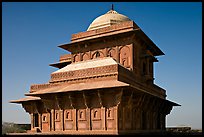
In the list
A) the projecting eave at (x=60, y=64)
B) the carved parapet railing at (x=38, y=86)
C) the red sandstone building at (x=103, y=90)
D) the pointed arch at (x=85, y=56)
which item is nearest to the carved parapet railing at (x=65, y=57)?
the projecting eave at (x=60, y=64)

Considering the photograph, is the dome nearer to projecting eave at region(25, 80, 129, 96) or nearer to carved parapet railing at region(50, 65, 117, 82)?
carved parapet railing at region(50, 65, 117, 82)

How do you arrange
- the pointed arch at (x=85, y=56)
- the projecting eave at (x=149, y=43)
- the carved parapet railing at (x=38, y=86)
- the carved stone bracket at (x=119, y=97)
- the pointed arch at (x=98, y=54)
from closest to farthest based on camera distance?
the carved stone bracket at (x=119, y=97)
the carved parapet railing at (x=38, y=86)
the projecting eave at (x=149, y=43)
the pointed arch at (x=98, y=54)
the pointed arch at (x=85, y=56)

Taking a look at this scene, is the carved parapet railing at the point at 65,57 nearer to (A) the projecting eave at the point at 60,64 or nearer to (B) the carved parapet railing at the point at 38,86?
(A) the projecting eave at the point at 60,64

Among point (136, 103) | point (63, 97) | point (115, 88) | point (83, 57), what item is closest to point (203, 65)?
point (115, 88)

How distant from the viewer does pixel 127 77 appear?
1717 centimetres

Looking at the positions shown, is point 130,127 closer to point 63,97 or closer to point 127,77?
point 127,77

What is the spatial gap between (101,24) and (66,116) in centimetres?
998

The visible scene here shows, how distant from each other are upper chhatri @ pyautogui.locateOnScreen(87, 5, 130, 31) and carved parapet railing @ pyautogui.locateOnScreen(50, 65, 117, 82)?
703cm

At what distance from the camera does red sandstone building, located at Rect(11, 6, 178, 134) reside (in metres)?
15.5

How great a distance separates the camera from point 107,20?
2325 centimetres

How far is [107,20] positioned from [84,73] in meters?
7.79

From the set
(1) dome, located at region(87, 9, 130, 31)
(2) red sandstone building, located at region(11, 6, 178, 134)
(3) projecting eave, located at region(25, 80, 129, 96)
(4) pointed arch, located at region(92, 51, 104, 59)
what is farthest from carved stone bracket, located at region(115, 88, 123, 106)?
(1) dome, located at region(87, 9, 130, 31)

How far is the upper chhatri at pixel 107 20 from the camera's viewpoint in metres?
23.1

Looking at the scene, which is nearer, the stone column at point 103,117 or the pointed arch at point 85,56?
the stone column at point 103,117
